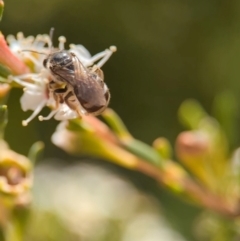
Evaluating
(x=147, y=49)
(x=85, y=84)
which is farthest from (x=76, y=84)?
(x=147, y=49)

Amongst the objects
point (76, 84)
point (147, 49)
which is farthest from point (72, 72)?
point (147, 49)

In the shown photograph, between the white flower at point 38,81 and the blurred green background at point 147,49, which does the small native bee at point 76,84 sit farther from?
the blurred green background at point 147,49

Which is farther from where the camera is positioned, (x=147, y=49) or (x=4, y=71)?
(x=147, y=49)

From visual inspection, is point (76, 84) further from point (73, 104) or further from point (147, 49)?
point (147, 49)

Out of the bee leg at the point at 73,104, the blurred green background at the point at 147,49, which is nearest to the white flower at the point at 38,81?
the bee leg at the point at 73,104

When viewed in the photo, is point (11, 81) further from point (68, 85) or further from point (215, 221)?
point (215, 221)

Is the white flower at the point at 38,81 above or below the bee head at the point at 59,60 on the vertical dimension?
below
